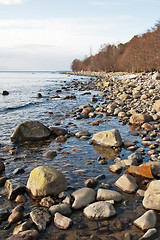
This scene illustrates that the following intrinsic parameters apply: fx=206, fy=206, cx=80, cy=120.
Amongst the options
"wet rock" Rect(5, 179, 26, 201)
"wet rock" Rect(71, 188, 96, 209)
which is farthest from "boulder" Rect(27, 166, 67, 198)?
"wet rock" Rect(71, 188, 96, 209)

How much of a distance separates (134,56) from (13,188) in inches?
1609

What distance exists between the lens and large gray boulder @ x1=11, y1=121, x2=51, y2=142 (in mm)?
6726

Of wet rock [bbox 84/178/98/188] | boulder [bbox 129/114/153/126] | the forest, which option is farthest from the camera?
the forest

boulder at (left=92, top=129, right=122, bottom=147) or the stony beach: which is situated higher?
boulder at (left=92, top=129, right=122, bottom=147)

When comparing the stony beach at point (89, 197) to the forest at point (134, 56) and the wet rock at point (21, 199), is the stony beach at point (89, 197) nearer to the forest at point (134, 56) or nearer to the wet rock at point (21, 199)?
the wet rock at point (21, 199)

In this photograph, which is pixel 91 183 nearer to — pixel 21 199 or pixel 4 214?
pixel 21 199

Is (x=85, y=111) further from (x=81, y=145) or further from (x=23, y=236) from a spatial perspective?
(x=23, y=236)

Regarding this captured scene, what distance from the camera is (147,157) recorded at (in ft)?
16.9

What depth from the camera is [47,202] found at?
11.0 feet

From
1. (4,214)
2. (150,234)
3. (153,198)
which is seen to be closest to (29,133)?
(4,214)

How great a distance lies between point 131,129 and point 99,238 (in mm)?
5382

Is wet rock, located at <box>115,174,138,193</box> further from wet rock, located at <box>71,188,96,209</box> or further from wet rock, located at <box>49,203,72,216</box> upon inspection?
wet rock, located at <box>49,203,72,216</box>

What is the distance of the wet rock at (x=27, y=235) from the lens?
2.59 m

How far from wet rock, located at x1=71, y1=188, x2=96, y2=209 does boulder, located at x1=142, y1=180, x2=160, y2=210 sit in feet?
2.78
